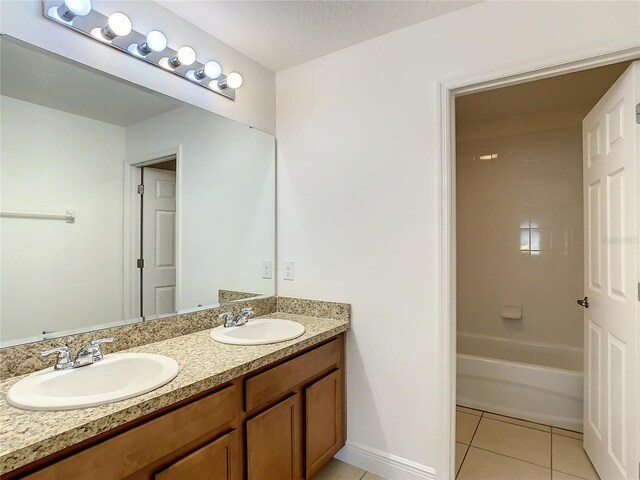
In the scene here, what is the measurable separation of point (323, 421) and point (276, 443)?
364mm

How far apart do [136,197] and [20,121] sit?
0.48 m

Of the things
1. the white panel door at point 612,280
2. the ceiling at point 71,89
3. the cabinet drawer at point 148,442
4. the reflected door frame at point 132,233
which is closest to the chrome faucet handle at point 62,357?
the reflected door frame at point 132,233

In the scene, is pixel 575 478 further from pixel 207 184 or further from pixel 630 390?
pixel 207 184

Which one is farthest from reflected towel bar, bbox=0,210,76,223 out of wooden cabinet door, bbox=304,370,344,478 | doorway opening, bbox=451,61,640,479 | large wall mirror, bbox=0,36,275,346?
doorway opening, bbox=451,61,640,479

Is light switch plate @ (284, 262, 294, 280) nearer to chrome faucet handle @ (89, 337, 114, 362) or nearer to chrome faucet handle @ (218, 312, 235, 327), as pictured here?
chrome faucet handle @ (218, 312, 235, 327)

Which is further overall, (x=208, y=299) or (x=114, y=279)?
(x=208, y=299)

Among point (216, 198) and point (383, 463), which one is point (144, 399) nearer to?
point (216, 198)

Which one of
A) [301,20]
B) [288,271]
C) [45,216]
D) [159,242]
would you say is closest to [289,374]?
[288,271]

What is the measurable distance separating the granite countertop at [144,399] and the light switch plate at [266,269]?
0.57 m

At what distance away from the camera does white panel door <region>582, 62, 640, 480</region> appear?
148 cm

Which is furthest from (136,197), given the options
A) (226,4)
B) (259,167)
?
(226,4)

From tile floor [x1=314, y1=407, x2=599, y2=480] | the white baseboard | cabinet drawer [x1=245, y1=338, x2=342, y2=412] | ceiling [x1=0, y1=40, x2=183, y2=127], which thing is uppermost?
ceiling [x1=0, y1=40, x2=183, y2=127]

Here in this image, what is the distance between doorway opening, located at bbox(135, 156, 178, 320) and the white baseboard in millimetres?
1241

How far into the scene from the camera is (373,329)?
1.92 metres
